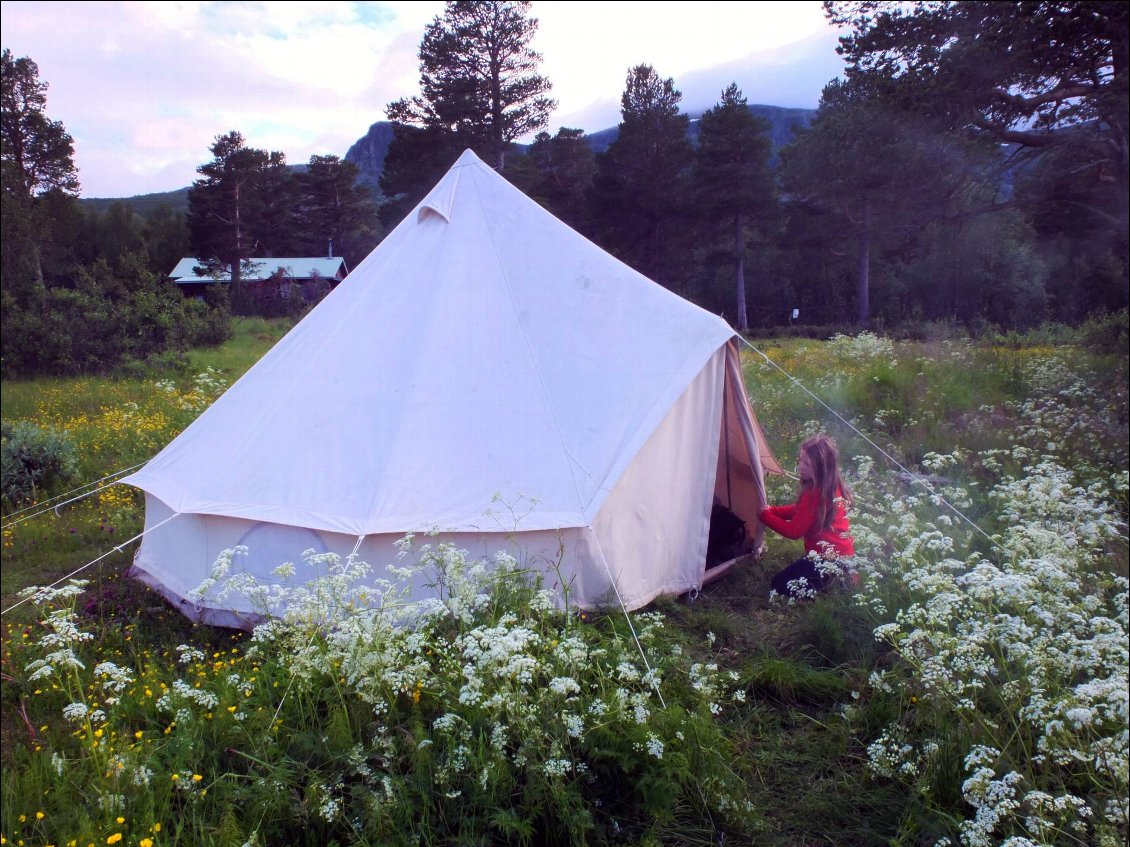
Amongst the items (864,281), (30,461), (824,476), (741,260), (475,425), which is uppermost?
(741,260)

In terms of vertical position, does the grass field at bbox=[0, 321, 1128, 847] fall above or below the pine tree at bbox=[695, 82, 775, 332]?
below

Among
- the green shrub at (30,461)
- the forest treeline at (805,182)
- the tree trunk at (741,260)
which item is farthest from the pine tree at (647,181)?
the green shrub at (30,461)

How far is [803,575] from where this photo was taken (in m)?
4.29

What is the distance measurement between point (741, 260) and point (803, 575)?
1353 cm

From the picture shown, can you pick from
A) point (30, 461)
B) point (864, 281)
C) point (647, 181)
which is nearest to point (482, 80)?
point (647, 181)

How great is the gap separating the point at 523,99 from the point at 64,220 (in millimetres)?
16822

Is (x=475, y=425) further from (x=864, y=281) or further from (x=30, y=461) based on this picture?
(x=864, y=281)

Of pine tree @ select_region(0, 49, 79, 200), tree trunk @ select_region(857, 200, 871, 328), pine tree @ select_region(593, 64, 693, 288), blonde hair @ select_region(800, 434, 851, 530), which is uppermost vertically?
pine tree @ select_region(0, 49, 79, 200)

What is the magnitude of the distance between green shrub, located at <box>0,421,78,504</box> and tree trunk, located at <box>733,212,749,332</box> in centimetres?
1136

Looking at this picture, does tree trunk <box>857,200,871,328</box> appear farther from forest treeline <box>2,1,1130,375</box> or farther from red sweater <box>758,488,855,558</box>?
red sweater <box>758,488,855,558</box>

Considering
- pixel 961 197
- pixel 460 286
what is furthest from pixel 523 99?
pixel 460 286

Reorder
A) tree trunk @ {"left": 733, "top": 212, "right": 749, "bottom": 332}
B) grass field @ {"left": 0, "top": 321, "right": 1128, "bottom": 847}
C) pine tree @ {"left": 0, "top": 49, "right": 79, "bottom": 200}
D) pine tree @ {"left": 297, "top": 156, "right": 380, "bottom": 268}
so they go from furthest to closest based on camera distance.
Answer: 1. pine tree @ {"left": 297, "top": 156, "right": 380, "bottom": 268}
2. pine tree @ {"left": 0, "top": 49, "right": 79, "bottom": 200}
3. tree trunk @ {"left": 733, "top": 212, "right": 749, "bottom": 332}
4. grass field @ {"left": 0, "top": 321, "right": 1128, "bottom": 847}

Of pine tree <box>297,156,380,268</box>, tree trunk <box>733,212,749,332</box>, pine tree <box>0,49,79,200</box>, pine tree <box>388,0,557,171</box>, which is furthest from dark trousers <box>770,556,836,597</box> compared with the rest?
pine tree <box>297,156,380,268</box>

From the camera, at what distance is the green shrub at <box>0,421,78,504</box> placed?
735 cm
